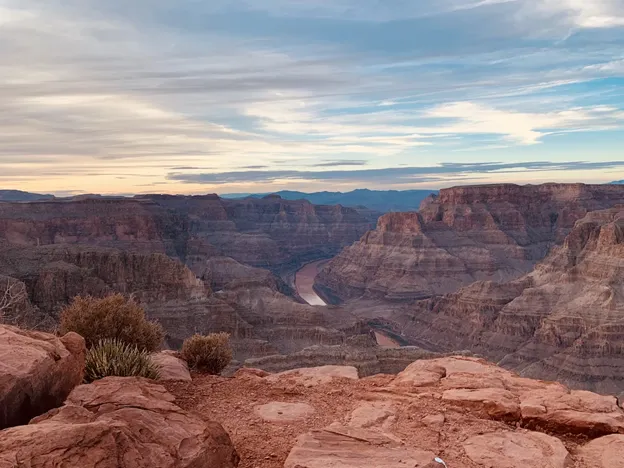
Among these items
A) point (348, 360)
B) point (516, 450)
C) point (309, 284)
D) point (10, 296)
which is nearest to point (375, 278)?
point (309, 284)

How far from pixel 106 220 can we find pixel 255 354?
63263 mm

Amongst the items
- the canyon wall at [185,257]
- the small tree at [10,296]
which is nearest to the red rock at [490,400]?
the small tree at [10,296]

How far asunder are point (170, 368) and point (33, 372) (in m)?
5.01

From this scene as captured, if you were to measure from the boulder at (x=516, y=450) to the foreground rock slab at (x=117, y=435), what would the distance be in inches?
135

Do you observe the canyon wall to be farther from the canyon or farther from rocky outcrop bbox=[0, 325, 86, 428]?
rocky outcrop bbox=[0, 325, 86, 428]

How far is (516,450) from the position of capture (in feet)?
26.7

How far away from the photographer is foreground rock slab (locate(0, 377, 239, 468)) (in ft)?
18.1

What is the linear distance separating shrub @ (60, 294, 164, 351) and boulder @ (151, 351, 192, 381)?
23.2 inches

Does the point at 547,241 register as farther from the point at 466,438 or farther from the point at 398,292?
the point at 466,438

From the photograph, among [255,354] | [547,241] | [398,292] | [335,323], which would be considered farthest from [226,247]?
[255,354]

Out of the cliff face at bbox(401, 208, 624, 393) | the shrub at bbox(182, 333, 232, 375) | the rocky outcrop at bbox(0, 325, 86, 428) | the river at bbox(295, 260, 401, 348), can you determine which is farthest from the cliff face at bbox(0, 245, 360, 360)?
the rocky outcrop at bbox(0, 325, 86, 428)

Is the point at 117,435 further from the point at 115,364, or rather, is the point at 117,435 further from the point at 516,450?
the point at 516,450

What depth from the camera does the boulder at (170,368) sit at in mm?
11521

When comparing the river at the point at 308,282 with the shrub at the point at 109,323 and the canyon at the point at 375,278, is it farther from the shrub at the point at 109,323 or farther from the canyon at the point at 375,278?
the shrub at the point at 109,323
